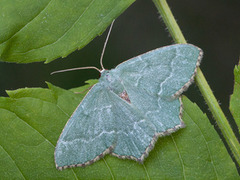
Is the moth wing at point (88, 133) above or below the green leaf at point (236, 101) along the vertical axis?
above

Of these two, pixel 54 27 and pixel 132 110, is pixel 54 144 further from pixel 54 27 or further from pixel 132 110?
pixel 54 27

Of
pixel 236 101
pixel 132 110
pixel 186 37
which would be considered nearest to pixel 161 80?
pixel 132 110

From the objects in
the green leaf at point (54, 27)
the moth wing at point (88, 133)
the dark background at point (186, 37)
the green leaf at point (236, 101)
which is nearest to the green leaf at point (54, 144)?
the moth wing at point (88, 133)

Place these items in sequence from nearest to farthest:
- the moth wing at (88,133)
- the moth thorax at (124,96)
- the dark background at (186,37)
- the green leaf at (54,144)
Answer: the green leaf at (54,144) → the moth wing at (88,133) → the moth thorax at (124,96) → the dark background at (186,37)

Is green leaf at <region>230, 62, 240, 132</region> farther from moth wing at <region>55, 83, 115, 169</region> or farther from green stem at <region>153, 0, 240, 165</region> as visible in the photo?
moth wing at <region>55, 83, 115, 169</region>

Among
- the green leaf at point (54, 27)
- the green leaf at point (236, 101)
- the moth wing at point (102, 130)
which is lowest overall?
the green leaf at point (236, 101)

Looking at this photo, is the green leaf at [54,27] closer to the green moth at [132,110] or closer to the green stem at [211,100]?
the green stem at [211,100]
